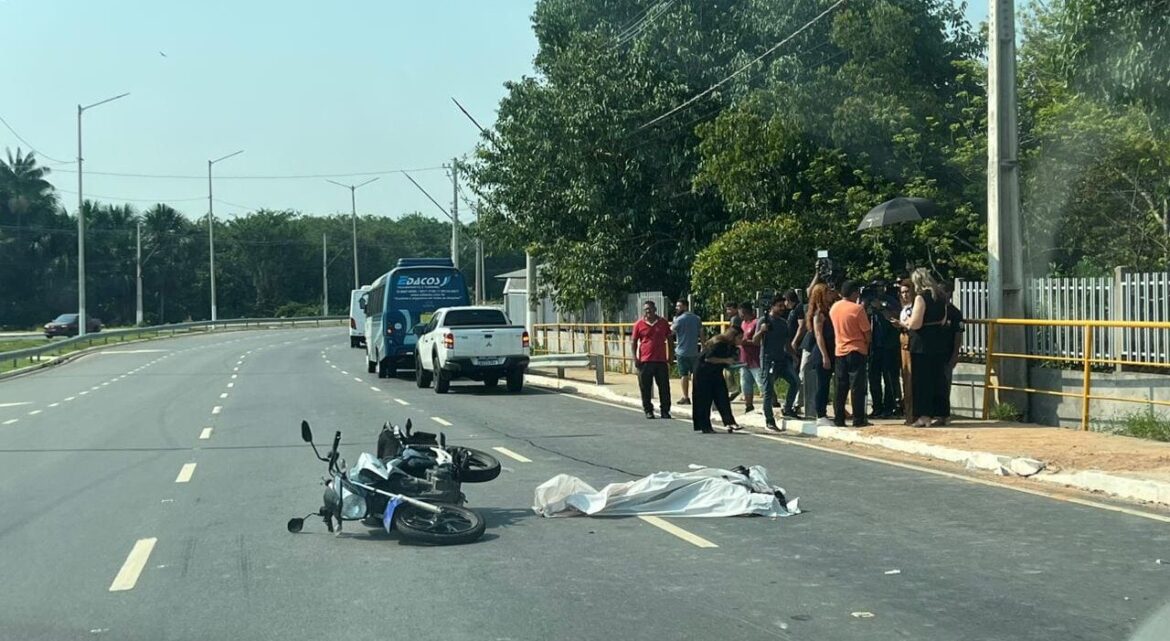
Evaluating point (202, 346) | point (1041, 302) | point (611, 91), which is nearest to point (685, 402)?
point (1041, 302)

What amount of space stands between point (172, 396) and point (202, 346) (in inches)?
1328

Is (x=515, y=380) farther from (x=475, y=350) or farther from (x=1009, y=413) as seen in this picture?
(x=1009, y=413)

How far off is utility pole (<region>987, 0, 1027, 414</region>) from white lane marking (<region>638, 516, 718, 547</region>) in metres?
8.45

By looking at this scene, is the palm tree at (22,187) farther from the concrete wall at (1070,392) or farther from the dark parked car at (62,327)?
the concrete wall at (1070,392)

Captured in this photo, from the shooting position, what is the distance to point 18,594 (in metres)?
7.79

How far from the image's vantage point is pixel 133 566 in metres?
8.54

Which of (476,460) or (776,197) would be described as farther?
(776,197)

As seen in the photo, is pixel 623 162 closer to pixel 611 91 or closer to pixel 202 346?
pixel 611 91

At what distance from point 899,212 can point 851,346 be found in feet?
17.4

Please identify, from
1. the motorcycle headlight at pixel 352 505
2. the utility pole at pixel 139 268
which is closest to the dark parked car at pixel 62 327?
the utility pole at pixel 139 268

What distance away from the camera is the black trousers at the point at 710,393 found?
16.6 meters

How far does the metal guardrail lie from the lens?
144ft

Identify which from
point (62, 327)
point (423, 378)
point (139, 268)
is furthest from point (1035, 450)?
point (139, 268)

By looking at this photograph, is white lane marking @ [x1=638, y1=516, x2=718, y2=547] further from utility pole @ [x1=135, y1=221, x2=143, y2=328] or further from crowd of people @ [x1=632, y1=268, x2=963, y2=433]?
utility pole @ [x1=135, y1=221, x2=143, y2=328]
